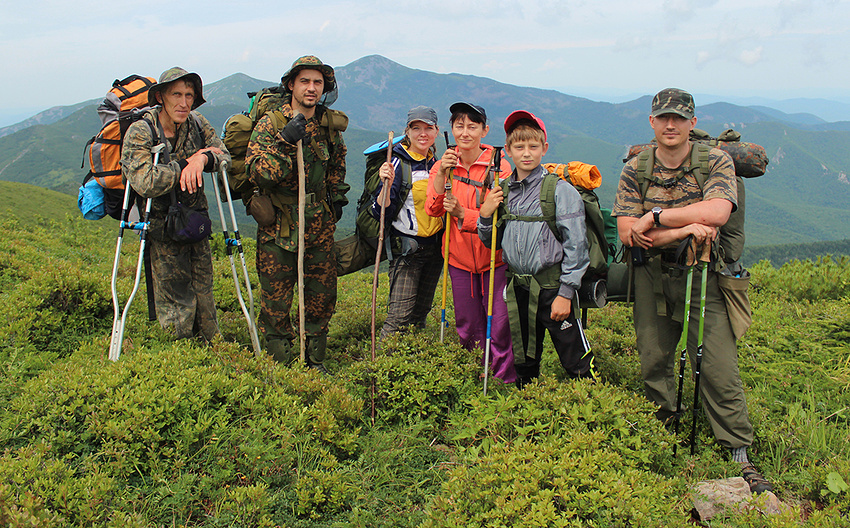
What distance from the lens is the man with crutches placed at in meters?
4.77

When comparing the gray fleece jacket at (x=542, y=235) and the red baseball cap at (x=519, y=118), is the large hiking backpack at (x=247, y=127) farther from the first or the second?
the gray fleece jacket at (x=542, y=235)

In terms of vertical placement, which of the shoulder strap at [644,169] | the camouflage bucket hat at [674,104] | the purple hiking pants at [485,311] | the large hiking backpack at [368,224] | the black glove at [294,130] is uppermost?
the camouflage bucket hat at [674,104]

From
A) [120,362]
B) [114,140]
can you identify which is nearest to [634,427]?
[120,362]

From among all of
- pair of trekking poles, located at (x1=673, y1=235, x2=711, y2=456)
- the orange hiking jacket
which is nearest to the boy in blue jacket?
the orange hiking jacket

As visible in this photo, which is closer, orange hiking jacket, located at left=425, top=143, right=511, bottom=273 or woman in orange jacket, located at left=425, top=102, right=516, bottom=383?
woman in orange jacket, located at left=425, top=102, right=516, bottom=383

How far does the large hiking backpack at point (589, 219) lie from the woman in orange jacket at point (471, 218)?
66cm

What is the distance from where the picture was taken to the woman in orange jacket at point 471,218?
20.1 ft

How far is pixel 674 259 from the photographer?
204 inches

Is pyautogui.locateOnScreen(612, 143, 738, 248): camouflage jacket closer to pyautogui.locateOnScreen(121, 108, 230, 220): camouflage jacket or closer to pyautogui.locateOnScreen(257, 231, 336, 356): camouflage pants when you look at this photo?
pyautogui.locateOnScreen(257, 231, 336, 356): camouflage pants

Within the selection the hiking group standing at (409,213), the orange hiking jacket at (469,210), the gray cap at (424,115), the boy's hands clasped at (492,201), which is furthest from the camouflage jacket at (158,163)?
the boy's hands clasped at (492,201)

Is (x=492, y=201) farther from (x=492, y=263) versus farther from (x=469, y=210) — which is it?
(x=492, y=263)

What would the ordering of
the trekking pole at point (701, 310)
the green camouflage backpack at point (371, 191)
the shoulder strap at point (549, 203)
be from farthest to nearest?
the green camouflage backpack at point (371, 191)
the shoulder strap at point (549, 203)
the trekking pole at point (701, 310)

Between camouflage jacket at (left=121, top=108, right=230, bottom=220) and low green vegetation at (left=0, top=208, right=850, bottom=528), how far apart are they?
171 centimetres

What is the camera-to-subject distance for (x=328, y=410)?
17.4 feet
